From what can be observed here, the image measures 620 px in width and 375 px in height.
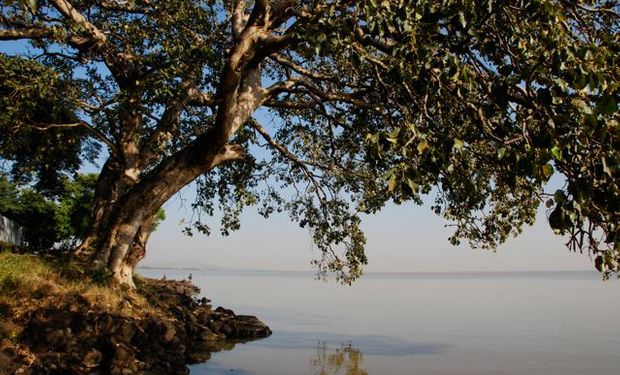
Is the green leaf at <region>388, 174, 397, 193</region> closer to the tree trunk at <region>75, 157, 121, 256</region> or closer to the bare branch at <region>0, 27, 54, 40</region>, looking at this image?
the bare branch at <region>0, 27, 54, 40</region>

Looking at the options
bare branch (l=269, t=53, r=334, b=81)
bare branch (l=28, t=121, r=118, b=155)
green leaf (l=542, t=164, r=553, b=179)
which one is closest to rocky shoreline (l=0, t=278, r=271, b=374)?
bare branch (l=28, t=121, r=118, b=155)

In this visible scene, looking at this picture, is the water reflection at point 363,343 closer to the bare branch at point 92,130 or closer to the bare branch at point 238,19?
the bare branch at point 92,130

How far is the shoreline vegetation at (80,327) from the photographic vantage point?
11664 mm

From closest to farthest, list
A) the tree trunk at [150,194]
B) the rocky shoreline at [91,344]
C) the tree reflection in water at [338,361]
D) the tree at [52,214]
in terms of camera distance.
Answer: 1. the rocky shoreline at [91,344]
2. the tree trunk at [150,194]
3. the tree reflection in water at [338,361]
4. the tree at [52,214]

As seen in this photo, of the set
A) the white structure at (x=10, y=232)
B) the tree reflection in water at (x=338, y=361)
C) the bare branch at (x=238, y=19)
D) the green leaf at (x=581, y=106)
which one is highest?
the bare branch at (x=238, y=19)

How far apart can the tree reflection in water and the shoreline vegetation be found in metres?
3.35

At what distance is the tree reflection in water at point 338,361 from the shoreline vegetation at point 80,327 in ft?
11.0

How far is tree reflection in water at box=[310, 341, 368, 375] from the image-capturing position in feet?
53.2

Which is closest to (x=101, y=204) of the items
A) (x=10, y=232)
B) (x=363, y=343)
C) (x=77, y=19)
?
(x=77, y=19)

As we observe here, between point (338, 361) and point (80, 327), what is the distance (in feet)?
27.0

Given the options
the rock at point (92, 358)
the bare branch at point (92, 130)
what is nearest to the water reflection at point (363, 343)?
the rock at point (92, 358)

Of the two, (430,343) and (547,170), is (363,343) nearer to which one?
(430,343)

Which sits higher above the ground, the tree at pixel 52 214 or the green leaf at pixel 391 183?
the tree at pixel 52 214

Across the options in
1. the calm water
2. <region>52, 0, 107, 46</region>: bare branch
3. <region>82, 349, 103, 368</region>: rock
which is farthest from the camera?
the calm water
